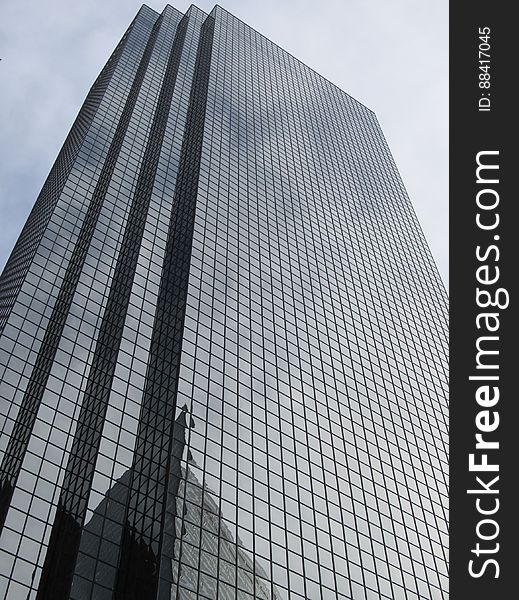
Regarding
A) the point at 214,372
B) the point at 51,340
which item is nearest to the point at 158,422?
the point at 214,372

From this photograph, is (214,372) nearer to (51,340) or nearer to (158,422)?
(158,422)

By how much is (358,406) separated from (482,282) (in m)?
51.2

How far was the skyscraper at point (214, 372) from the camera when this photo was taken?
5934 cm

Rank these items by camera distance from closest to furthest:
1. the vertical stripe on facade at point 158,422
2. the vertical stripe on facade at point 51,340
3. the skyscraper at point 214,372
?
the vertical stripe on facade at point 158,422 < the skyscraper at point 214,372 < the vertical stripe on facade at point 51,340

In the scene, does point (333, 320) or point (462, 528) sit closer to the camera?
point (462, 528)

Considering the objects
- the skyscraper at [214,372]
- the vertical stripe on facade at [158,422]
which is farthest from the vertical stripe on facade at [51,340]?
the vertical stripe on facade at [158,422]

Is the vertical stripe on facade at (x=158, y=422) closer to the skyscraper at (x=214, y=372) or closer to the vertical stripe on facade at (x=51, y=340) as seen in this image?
the skyscraper at (x=214, y=372)

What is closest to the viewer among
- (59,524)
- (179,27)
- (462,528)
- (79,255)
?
(462,528)

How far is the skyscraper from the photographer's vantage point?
59344 mm

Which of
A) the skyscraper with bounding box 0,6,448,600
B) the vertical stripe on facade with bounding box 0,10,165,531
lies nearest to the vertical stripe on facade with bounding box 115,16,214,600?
the skyscraper with bounding box 0,6,448,600

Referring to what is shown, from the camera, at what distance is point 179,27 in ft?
559

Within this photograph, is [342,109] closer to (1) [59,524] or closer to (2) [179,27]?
(2) [179,27]

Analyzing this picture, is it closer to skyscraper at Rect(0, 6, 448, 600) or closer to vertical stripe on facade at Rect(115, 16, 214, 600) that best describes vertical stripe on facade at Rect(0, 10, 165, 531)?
skyscraper at Rect(0, 6, 448, 600)

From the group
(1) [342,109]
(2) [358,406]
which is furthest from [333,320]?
(1) [342,109]
